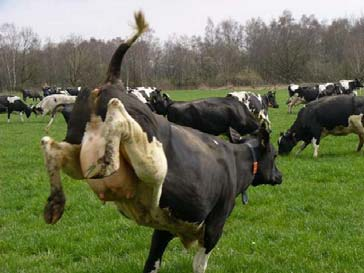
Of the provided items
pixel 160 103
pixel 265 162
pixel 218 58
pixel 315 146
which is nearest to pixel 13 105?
pixel 160 103

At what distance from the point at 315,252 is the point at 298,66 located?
67693 millimetres

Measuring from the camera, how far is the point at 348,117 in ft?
45.1

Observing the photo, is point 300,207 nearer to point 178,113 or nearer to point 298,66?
point 178,113

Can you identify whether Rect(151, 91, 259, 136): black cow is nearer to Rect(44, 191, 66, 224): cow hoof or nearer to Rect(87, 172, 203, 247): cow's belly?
Rect(87, 172, 203, 247): cow's belly

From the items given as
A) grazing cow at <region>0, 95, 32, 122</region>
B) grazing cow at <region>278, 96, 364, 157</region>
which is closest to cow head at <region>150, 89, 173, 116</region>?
grazing cow at <region>278, 96, 364, 157</region>

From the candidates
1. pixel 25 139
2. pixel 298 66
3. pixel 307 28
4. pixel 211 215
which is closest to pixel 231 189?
pixel 211 215

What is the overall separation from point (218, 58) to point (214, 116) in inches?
2754

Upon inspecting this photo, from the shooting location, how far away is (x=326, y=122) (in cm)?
1395

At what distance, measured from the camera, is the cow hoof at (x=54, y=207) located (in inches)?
150

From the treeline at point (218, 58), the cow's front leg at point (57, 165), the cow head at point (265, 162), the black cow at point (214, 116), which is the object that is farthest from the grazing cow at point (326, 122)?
the treeline at point (218, 58)

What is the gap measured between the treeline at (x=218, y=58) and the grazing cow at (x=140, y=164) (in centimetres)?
5979

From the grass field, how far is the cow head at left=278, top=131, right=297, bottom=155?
275cm

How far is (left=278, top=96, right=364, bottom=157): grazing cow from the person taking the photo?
1376 cm

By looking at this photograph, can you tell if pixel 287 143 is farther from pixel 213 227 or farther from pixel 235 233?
pixel 213 227
